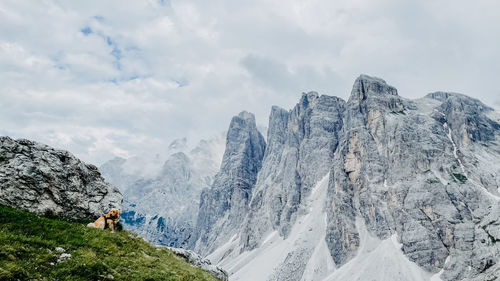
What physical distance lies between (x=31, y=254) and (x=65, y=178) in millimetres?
13105

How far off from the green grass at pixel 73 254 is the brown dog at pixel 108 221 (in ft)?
3.30

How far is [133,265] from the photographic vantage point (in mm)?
19000

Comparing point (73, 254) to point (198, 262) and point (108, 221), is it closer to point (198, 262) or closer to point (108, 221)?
point (108, 221)

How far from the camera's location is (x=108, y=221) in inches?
968

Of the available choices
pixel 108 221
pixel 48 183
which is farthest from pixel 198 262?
pixel 48 183

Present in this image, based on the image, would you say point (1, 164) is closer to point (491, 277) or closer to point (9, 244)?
point (9, 244)

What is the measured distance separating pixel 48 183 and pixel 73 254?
11.1 meters

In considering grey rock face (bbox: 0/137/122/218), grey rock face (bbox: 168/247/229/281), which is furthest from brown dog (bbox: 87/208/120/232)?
grey rock face (bbox: 168/247/229/281)

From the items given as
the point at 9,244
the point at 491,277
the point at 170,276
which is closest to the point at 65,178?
the point at 9,244

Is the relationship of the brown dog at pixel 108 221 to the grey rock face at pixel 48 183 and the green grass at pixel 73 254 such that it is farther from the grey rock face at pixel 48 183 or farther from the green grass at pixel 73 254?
the grey rock face at pixel 48 183

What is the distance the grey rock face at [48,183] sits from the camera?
23609mm

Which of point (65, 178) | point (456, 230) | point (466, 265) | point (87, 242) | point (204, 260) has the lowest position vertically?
point (466, 265)

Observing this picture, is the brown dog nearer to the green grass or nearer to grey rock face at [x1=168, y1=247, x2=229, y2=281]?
the green grass

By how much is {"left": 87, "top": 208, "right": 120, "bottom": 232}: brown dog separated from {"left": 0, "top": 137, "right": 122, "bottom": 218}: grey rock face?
285 centimetres
